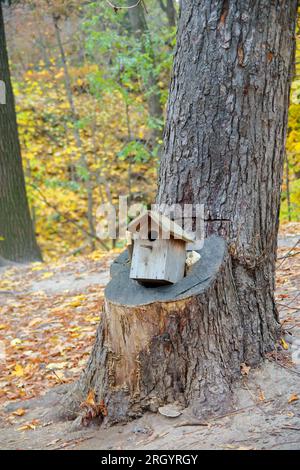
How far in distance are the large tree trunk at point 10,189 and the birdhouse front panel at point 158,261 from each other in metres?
7.05

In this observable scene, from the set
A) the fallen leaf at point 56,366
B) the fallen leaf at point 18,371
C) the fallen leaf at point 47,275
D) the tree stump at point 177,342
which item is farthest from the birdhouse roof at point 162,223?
the fallen leaf at point 47,275

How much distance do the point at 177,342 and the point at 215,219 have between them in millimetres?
845

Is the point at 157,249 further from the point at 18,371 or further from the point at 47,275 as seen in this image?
the point at 47,275

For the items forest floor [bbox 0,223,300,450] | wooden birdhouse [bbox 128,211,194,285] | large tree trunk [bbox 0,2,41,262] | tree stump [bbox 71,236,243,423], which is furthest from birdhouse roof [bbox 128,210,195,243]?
large tree trunk [bbox 0,2,41,262]

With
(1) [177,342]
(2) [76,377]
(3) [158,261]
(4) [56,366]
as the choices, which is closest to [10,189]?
(4) [56,366]

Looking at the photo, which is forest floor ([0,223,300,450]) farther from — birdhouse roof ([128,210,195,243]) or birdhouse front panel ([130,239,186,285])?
birdhouse roof ([128,210,195,243])

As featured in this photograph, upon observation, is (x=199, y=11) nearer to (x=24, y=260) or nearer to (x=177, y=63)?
(x=177, y=63)

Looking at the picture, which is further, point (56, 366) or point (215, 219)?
point (56, 366)

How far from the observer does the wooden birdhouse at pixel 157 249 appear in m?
3.30

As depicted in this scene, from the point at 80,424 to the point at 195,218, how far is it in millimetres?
1580

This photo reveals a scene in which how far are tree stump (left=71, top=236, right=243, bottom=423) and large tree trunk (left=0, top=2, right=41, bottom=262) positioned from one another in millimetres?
6976

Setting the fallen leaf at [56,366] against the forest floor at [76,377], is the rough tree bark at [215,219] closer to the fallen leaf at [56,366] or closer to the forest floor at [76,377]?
the forest floor at [76,377]

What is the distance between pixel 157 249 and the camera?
11.1 feet

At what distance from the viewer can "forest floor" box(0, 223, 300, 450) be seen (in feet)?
10.4
